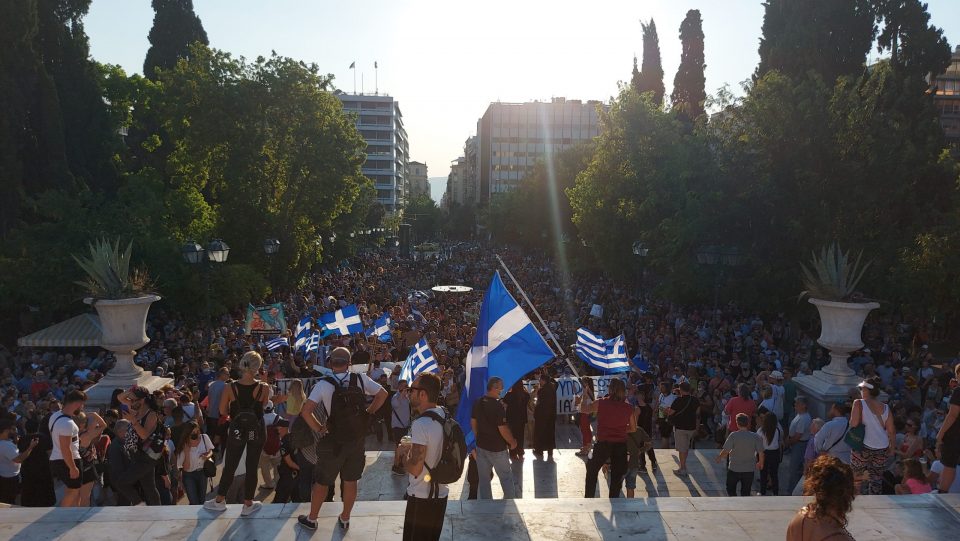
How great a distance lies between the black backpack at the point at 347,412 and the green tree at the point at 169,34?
42.1 meters

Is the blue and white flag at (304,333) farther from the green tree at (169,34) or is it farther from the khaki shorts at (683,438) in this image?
the green tree at (169,34)

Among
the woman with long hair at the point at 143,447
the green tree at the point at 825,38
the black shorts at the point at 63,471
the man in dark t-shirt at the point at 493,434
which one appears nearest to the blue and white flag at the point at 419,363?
the man in dark t-shirt at the point at 493,434

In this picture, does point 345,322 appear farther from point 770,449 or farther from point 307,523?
point 307,523

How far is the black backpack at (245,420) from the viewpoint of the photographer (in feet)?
22.0

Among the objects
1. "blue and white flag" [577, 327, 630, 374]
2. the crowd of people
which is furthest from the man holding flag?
"blue and white flag" [577, 327, 630, 374]

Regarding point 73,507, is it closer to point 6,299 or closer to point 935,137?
point 6,299

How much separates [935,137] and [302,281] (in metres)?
26.1

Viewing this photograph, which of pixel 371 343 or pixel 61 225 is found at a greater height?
pixel 61 225

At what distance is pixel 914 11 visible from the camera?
2872cm

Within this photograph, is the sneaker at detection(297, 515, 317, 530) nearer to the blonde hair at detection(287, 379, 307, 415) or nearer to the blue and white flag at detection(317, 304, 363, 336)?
the blonde hair at detection(287, 379, 307, 415)

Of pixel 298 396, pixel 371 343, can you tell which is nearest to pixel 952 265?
pixel 371 343

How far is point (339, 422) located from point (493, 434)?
6.21 feet

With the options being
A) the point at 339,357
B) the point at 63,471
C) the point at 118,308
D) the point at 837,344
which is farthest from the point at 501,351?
the point at 118,308

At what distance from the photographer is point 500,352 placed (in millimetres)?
8672
